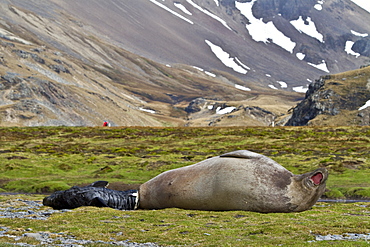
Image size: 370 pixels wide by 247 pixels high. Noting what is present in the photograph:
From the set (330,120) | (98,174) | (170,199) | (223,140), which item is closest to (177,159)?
(98,174)

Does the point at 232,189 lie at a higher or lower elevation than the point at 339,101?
lower

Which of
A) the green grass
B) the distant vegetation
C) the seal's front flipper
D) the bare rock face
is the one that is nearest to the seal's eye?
the green grass

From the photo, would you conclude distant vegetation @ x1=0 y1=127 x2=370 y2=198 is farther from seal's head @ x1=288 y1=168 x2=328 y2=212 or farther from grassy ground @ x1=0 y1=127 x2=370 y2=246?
seal's head @ x1=288 y1=168 x2=328 y2=212

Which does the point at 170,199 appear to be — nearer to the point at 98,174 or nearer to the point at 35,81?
the point at 98,174

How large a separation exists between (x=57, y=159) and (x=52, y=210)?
26629 mm

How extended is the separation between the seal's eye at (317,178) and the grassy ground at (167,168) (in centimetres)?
122

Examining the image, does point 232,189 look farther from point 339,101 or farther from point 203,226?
point 339,101

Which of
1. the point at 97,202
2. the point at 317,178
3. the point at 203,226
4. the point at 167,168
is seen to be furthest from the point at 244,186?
the point at 167,168

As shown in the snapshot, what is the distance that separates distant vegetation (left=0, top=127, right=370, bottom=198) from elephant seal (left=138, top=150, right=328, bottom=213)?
11544 millimetres

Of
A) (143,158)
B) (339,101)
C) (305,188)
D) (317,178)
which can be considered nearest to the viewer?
(317,178)

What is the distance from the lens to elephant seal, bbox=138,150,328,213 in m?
17.6

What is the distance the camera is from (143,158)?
44.7 meters

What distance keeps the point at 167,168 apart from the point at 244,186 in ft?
68.1

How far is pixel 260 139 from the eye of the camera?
199 feet
